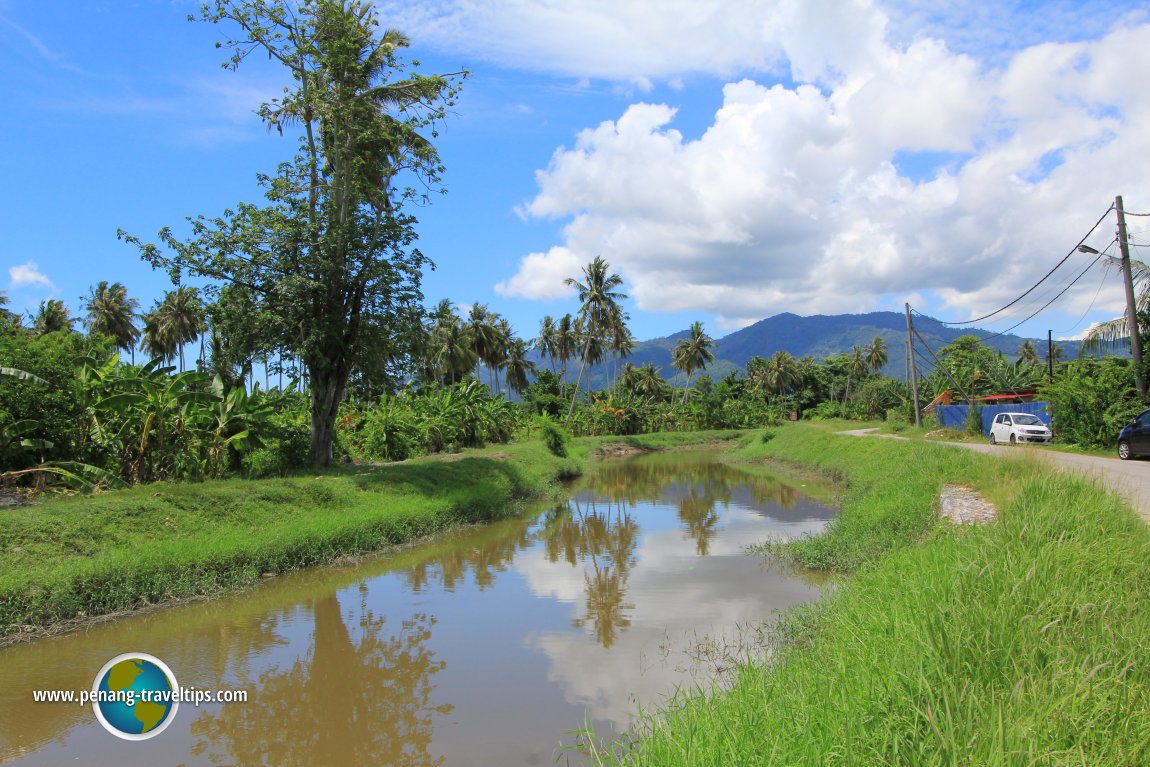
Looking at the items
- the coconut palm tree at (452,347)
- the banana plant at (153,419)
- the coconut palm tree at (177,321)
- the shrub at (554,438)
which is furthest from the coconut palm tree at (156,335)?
the banana plant at (153,419)

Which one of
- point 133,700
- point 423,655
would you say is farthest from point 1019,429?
point 133,700

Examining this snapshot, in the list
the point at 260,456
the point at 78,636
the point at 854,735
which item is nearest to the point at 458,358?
the point at 260,456

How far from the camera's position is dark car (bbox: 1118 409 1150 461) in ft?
58.3

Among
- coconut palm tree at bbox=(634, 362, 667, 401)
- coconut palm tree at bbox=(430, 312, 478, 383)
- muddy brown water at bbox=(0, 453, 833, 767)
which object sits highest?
coconut palm tree at bbox=(430, 312, 478, 383)

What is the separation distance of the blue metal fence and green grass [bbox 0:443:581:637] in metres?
23.9

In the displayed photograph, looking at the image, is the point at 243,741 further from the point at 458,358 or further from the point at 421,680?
the point at 458,358

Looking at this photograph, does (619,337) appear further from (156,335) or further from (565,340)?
(156,335)

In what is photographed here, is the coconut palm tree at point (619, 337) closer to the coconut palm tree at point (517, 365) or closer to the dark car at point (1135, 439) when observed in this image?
the coconut palm tree at point (517, 365)

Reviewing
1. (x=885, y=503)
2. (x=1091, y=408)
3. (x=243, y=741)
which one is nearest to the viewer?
(x=243, y=741)

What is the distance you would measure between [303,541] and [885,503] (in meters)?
11.5

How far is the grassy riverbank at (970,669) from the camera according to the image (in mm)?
3598

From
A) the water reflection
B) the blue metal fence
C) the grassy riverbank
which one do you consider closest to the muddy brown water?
the water reflection

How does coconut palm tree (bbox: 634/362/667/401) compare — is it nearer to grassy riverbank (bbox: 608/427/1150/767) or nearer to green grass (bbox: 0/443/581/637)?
green grass (bbox: 0/443/581/637)

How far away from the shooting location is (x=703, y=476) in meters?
34.3
